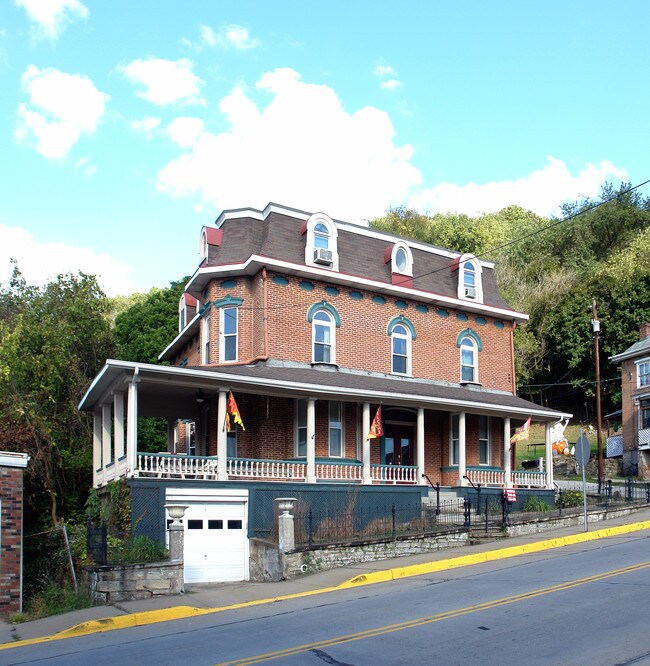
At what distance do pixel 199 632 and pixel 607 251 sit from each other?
63.5 meters

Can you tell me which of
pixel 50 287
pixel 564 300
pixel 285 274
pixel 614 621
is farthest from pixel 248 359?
pixel 564 300

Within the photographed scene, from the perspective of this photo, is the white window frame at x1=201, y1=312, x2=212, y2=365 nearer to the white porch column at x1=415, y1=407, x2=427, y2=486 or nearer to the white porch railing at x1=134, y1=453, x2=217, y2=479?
the white porch railing at x1=134, y1=453, x2=217, y2=479

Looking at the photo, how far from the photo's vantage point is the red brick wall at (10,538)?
17.0 metres

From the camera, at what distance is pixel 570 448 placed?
168 feet

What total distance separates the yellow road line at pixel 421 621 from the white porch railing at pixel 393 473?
1055 centimetres

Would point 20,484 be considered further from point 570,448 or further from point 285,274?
point 570,448

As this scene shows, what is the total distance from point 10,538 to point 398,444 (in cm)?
1479

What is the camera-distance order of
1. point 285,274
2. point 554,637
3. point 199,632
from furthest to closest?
point 285,274 → point 199,632 → point 554,637

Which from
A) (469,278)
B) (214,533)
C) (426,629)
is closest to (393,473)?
(214,533)

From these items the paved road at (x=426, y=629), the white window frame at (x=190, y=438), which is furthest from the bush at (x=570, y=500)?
the white window frame at (x=190, y=438)

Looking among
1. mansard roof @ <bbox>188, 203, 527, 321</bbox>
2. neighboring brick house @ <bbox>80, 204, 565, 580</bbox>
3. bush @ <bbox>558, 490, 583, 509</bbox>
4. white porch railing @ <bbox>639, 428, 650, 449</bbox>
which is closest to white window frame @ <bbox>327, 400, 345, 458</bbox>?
neighboring brick house @ <bbox>80, 204, 565, 580</bbox>

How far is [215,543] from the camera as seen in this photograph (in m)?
21.2

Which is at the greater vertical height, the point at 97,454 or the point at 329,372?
the point at 329,372

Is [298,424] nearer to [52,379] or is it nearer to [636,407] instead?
[52,379]
